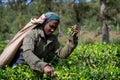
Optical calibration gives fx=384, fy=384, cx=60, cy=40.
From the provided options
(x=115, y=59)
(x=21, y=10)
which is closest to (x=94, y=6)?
(x=21, y=10)

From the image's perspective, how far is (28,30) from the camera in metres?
5.60

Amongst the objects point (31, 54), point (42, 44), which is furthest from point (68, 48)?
point (31, 54)

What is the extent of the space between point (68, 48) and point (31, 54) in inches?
35.7

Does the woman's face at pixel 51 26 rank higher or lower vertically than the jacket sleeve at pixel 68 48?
higher

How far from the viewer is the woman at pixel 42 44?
16.4 ft

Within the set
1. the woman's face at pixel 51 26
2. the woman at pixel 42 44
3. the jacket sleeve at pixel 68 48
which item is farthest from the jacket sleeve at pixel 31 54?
the jacket sleeve at pixel 68 48

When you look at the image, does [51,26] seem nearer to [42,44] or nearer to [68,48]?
[42,44]

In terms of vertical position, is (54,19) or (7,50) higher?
(54,19)

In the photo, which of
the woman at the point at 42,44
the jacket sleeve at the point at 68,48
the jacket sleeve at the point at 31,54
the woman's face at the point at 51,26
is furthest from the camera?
the jacket sleeve at the point at 68,48

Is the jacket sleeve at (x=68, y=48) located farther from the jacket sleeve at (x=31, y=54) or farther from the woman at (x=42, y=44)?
the jacket sleeve at (x=31, y=54)

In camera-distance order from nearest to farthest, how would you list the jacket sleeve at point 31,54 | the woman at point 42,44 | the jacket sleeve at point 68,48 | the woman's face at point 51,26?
1. the jacket sleeve at point 31,54
2. the woman at point 42,44
3. the woman's face at point 51,26
4. the jacket sleeve at point 68,48

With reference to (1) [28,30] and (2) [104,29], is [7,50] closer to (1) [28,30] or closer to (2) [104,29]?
(1) [28,30]

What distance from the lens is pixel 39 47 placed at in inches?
217

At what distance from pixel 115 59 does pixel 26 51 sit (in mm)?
3050
